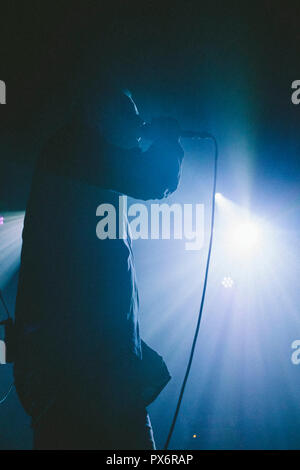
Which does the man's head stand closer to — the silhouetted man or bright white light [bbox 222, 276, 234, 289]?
the silhouetted man

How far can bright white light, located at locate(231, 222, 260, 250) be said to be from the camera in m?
1.59

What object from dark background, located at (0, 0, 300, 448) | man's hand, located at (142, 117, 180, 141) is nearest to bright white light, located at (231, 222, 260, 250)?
dark background, located at (0, 0, 300, 448)

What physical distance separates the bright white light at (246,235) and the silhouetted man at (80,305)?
0.86 m

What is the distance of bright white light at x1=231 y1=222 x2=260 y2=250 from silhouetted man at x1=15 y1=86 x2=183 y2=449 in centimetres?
86

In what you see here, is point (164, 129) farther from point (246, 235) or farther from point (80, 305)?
point (246, 235)

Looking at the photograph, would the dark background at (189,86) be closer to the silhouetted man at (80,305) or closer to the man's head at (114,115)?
the man's head at (114,115)

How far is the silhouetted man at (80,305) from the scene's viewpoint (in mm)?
783

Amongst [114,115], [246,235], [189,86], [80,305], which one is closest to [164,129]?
[114,115]

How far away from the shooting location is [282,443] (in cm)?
153

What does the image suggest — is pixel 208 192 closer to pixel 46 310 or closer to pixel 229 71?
pixel 229 71

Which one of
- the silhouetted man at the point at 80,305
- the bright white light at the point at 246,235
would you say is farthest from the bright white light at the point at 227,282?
the silhouetted man at the point at 80,305

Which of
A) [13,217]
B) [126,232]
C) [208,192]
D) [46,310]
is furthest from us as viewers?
[208,192]

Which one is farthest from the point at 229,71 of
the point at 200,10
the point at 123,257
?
the point at 123,257
